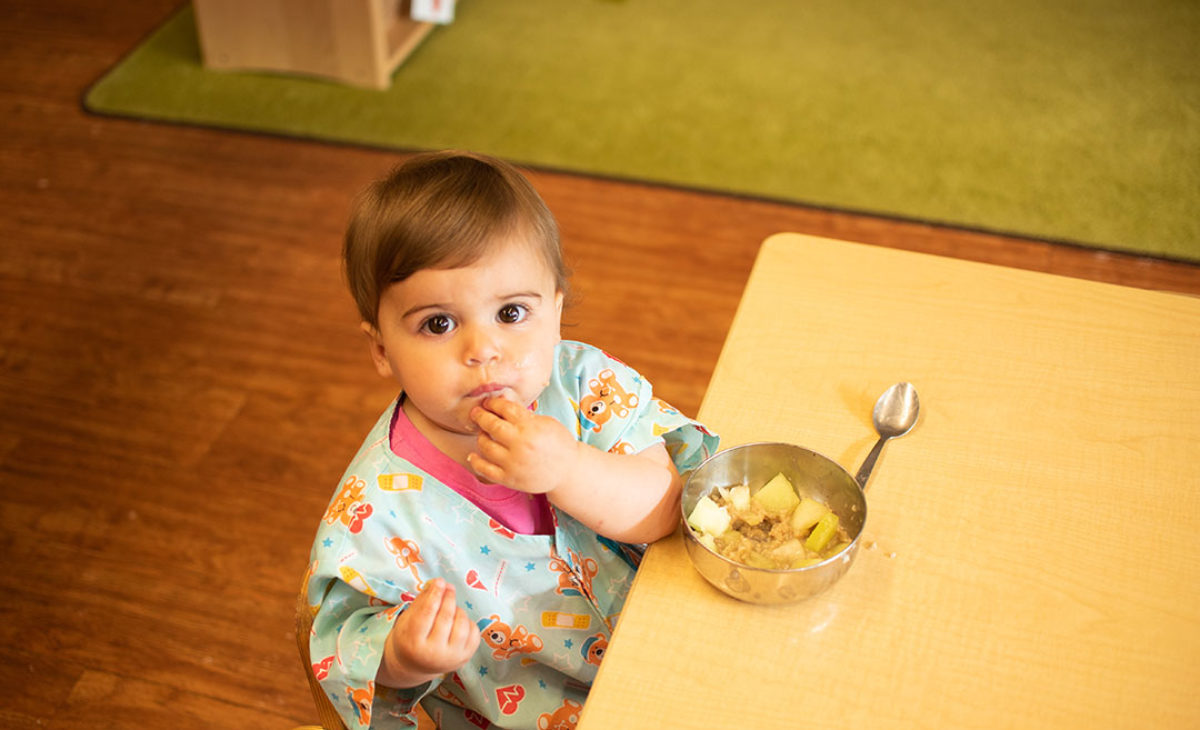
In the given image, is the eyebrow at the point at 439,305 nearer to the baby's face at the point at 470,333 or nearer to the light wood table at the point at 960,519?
the baby's face at the point at 470,333

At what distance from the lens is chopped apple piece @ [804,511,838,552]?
81 centimetres

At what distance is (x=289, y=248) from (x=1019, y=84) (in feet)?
6.29

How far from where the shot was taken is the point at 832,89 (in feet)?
9.49

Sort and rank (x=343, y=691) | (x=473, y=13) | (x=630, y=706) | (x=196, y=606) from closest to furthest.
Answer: (x=630, y=706)
(x=343, y=691)
(x=196, y=606)
(x=473, y=13)

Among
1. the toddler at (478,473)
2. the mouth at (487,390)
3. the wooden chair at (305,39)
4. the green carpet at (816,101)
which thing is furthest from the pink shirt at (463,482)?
the wooden chair at (305,39)

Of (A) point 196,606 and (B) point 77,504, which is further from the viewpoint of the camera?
(B) point 77,504

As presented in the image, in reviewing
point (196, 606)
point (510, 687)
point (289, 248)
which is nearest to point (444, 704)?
point (510, 687)

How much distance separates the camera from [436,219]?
842 mm

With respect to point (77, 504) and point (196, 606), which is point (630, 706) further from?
point (77, 504)

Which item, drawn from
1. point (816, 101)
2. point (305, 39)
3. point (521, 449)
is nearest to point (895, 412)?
point (521, 449)

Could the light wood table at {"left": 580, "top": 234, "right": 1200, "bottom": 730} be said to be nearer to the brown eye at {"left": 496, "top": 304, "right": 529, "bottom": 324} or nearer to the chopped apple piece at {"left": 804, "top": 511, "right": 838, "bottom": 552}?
the chopped apple piece at {"left": 804, "top": 511, "right": 838, "bottom": 552}

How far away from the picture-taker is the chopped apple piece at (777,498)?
2.76 ft

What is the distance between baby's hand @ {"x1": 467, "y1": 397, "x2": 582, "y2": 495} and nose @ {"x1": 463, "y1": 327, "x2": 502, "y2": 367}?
0.12 ft

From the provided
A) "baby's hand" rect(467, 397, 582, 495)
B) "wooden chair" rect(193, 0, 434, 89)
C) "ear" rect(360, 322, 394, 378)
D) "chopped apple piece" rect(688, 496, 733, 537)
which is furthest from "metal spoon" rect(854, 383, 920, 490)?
"wooden chair" rect(193, 0, 434, 89)
